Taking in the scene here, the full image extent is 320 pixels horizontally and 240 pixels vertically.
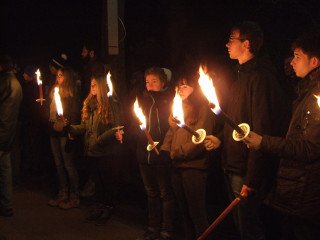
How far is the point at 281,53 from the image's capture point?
738 cm

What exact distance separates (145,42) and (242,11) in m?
2.97

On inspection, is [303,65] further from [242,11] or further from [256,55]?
[242,11]

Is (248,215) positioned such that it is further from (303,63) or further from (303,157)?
(303,63)

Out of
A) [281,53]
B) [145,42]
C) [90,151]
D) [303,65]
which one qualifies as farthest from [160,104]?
[145,42]

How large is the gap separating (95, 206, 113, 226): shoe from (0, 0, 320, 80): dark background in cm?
243

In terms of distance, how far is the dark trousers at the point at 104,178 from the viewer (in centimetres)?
652

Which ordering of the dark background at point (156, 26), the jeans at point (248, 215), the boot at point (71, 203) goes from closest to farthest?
the jeans at point (248, 215)
the boot at point (71, 203)
the dark background at point (156, 26)

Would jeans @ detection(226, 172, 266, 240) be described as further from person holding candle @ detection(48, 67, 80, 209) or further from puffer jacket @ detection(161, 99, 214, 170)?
person holding candle @ detection(48, 67, 80, 209)

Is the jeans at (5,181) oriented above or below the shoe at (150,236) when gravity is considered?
above

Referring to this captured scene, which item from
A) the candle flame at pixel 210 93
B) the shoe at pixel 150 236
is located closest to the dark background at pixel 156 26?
the candle flame at pixel 210 93

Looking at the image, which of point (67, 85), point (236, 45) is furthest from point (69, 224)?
point (236, 45)

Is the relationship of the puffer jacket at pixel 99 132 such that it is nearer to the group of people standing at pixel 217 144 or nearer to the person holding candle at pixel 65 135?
the group of people standing at pixel 217 144

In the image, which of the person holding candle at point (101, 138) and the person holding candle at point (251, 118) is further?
the person holding candle at point (101, 138)

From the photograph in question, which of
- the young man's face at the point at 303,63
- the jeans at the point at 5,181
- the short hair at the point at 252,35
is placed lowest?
the jeans at the point at 5,181
